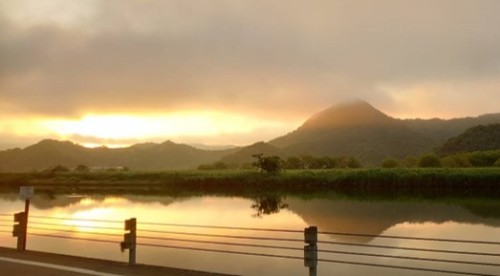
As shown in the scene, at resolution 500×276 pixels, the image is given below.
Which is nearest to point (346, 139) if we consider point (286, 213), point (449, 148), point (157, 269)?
point (449, 148)

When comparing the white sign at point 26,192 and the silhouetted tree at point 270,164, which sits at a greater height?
the silhouetted tree at point 270,164

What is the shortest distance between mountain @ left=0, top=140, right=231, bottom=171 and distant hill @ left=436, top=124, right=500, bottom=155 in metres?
67.1

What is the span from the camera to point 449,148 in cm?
11488

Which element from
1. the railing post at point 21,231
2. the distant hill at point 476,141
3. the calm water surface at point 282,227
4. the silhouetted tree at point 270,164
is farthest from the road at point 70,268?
the distant hill at point 476,141

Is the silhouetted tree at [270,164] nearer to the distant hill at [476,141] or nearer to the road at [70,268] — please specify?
the distant hill at [476,141]

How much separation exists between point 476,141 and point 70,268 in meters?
114

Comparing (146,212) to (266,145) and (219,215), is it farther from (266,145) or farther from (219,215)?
(266,145)

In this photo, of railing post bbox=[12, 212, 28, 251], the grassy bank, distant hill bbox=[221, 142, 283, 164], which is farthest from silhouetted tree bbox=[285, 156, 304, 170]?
railing post bbox=[12, 212, 28, 251]

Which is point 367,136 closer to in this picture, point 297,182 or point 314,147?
point 314,147

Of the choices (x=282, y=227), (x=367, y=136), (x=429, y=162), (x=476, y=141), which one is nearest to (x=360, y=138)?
(x=367, y=136)

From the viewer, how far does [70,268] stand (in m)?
10.3

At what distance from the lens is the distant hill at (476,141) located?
108000mm

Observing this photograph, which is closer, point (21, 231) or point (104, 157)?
point (21, 231)

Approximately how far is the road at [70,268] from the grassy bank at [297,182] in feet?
149
